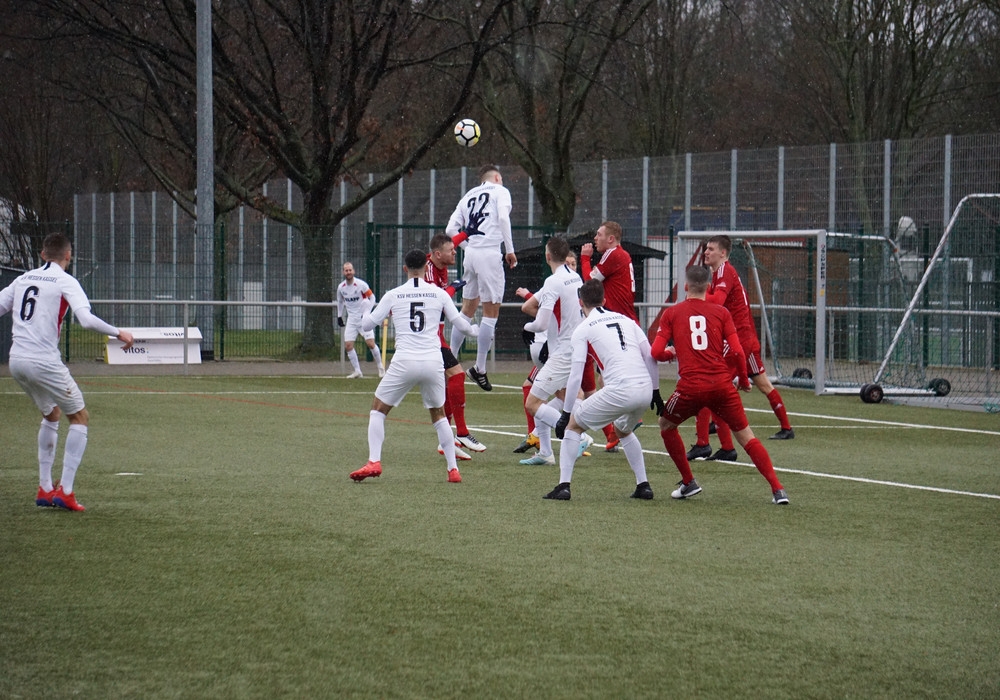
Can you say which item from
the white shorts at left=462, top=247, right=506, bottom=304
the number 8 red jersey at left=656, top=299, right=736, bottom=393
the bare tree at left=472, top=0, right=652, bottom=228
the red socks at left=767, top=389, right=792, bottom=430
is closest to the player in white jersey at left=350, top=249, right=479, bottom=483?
the number 8 red jersey at left=656, top=299, right=736, bottom=393

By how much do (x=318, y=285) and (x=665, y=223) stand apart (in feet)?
26.3

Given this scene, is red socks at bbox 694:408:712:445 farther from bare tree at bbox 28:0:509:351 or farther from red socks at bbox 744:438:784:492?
bare tree at bbox 28:0:509:351

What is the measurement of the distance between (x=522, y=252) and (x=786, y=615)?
20.0m

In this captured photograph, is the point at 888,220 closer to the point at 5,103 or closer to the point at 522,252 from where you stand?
the point at 522,252

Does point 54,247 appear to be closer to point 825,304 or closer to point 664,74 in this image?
point 825,304

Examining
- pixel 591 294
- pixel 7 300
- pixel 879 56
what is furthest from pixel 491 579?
pixel 879 56

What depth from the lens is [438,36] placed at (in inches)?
1366

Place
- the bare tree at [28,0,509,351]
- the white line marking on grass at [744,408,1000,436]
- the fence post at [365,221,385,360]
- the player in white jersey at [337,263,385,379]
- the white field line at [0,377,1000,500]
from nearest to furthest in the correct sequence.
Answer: the white field line at [0,377,1000,500], the white line marking on grass at [744,408,1000,436], the player in white jersey at [337,263,385,379], the fence post at [365,221,385,360], the bare tree at [28,0,509,351]

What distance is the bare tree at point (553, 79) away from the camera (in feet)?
97.1

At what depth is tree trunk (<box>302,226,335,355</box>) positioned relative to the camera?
26109 millimetres

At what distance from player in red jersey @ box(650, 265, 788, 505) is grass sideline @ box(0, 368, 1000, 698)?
0.52 meters

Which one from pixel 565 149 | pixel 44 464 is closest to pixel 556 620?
pixel 44 464

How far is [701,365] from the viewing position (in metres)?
8.95

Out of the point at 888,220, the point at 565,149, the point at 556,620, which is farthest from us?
the point at 565,149
